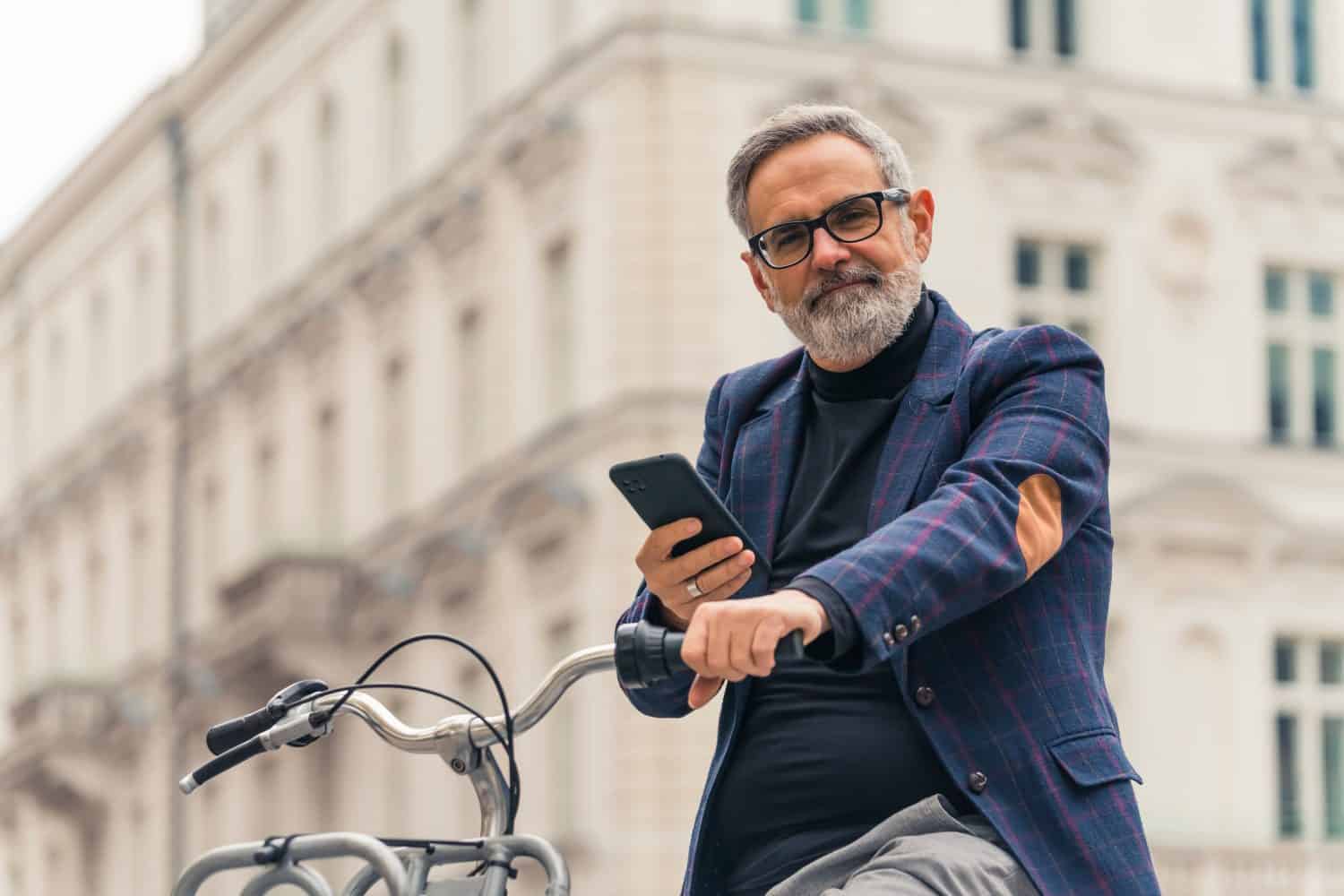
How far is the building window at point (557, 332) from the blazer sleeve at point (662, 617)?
73.7 feet

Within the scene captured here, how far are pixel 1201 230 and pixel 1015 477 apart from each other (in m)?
24.8

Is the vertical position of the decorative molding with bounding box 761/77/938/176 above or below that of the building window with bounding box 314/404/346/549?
above

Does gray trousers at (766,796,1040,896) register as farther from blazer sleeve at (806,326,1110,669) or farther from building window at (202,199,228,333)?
building window at (202,199,228,333)

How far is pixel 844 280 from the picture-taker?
3688 millimetres

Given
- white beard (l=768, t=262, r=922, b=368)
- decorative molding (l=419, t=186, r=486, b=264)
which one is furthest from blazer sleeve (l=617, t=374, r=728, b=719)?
decorative molding (l=419, t=186, r=486, b=264)

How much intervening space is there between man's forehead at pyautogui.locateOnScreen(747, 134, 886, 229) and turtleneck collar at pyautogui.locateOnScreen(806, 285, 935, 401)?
200mm

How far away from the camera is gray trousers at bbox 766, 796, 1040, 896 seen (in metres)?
3.36

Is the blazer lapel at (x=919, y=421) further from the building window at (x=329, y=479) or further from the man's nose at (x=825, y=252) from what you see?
the building window at (x=329, y=479)

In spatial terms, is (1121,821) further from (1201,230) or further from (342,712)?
(1201,230)

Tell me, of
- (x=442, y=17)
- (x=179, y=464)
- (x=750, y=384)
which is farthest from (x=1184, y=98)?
(x=750, y=384)

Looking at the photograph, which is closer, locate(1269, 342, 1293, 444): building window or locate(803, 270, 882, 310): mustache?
locate(803, 270, 882, 310): mustache

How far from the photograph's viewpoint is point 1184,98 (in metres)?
27.9

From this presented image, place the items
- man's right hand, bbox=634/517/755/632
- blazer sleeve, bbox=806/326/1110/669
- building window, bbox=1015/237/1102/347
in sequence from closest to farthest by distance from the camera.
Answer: blazer sleeve, bbox=806/326/1110/669 < man's right hand, bbox=634/517/755/632 < building window, bbox=1015/237/1102/347

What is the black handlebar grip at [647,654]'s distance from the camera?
3354 millimetres
